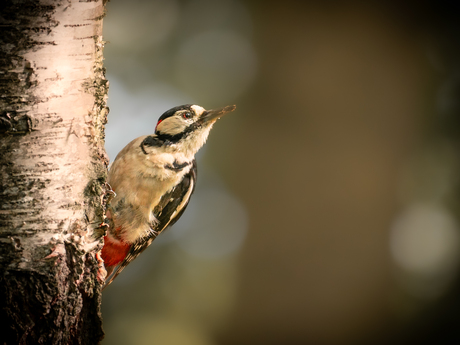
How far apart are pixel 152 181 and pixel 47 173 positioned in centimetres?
93

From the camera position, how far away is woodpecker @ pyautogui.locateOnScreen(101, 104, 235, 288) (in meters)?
2.05

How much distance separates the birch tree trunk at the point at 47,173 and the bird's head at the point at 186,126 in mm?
944

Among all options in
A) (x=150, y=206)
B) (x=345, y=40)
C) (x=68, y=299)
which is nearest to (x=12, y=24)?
(x=68, y=299)

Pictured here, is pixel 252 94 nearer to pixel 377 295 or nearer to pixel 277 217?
pixel 277 217

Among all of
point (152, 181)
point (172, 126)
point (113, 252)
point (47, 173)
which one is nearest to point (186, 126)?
point (172, 126)

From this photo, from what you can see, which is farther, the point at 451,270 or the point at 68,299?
the point at 451,270

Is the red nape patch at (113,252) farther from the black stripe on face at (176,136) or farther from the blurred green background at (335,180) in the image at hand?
the blurred green background at (335,180)

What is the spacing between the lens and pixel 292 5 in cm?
476

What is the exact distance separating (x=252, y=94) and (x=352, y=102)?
4.37 ft

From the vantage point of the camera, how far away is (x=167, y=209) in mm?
2256

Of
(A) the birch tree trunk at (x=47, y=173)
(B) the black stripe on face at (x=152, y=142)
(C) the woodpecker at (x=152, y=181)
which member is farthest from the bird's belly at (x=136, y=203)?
(A) the birch tree trunk at (x=47, y=173)

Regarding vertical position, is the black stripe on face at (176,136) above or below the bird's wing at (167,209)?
above

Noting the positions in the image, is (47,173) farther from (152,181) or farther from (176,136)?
(176,136)

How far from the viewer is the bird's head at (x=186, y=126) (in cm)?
221
